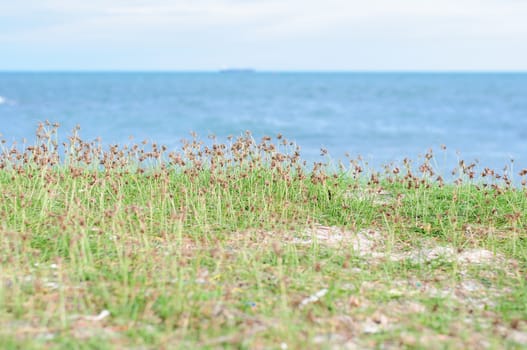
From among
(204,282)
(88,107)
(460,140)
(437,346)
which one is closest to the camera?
(437,346)

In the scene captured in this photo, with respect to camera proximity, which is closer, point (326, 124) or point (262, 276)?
point (262, 276)

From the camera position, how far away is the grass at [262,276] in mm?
3436

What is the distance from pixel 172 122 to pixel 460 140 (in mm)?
14434

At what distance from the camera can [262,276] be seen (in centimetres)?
427

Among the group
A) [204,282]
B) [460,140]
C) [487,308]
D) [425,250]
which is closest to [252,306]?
[204,282]

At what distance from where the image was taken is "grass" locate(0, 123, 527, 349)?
3436 millimetres

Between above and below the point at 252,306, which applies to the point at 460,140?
below

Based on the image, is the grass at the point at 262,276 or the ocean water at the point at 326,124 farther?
the ocean water at the point at 326,124

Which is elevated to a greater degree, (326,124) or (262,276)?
(262,276)

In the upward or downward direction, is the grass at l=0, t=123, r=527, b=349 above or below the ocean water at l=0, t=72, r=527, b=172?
above

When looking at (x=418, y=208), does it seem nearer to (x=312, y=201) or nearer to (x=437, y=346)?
(x=312, y=201)

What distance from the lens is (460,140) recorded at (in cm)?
2764

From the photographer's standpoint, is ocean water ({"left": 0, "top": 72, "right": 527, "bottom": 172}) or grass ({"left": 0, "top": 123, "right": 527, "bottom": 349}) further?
ocean water ({"left": 0, "top": 72, "right": 527, "bottom": 172})

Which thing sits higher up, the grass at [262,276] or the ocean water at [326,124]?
the grass at [262,276]
